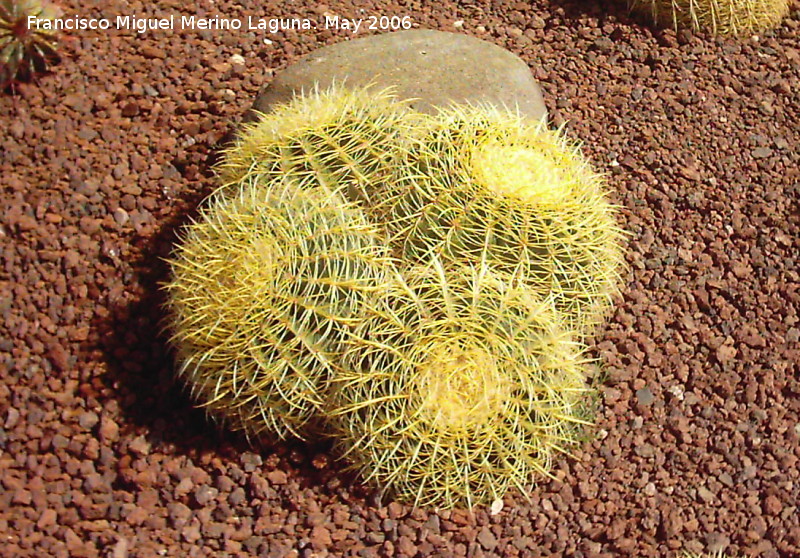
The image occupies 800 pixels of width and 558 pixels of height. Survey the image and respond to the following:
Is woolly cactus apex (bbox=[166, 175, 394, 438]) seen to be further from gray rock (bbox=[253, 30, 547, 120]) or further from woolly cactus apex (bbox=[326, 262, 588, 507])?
gray rock (bbox=[253, 30, 547, 120])

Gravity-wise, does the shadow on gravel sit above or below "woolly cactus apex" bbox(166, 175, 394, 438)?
below

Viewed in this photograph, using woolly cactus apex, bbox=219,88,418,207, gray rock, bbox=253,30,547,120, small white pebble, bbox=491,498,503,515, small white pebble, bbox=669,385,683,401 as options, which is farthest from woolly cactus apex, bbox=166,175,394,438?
small white pebble, bbox=669,385,683,401

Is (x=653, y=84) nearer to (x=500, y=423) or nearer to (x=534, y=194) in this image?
(x=534, y=194)

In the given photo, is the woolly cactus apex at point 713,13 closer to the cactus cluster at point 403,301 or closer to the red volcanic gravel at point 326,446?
the red volcanic gravel at point 326,446

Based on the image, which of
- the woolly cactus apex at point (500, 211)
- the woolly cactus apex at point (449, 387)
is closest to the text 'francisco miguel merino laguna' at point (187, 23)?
the woolly cactus apex at point (500, 211)

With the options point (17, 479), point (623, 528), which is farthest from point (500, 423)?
point (17, 479)

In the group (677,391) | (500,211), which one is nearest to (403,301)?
(500,211)
